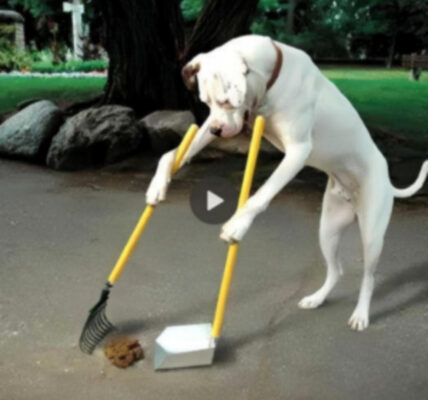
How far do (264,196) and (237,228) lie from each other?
0.66 feet

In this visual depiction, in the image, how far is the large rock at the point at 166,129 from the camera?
286 inches

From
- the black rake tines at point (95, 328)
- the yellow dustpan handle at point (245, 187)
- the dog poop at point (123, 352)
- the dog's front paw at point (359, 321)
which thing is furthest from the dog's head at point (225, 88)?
the dog's front paw at point (359, 321)

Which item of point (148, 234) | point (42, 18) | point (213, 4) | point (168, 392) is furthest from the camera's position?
point (42, 18)

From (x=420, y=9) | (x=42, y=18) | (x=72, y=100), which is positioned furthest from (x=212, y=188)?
(x=42, y=18)

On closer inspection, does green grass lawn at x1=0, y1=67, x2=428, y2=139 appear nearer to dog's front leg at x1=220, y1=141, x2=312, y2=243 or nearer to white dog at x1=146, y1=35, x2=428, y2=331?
white dog at x1=146, y1=35, x2=428, y2=331

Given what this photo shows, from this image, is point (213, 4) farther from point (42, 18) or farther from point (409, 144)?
point (42, 18)

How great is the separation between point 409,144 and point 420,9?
470 inches

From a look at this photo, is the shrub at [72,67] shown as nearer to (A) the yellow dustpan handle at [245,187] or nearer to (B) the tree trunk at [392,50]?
(B) the tree trunk at [392,50]

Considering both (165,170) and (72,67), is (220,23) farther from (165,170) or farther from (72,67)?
(72,67)

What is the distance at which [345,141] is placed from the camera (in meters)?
2.91

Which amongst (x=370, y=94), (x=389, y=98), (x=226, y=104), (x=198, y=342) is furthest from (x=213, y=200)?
(x=370, y=94)

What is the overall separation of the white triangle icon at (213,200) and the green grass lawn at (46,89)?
26.4 ft

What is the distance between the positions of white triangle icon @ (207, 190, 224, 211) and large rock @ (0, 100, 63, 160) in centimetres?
493

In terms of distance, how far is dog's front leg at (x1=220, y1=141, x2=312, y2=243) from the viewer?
255 centimetres
